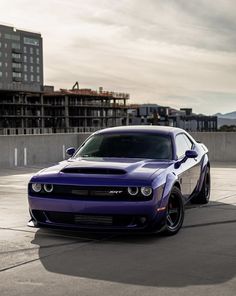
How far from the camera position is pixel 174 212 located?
279 inches

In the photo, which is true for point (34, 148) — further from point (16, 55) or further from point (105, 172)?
point (16, 55)

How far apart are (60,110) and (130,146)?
497 feet

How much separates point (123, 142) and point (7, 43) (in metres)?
186

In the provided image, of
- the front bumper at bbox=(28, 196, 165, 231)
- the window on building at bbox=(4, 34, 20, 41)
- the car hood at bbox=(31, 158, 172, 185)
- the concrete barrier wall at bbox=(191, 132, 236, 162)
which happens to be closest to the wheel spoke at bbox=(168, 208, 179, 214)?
the front bumper at bbox=(28, 196, 165, 231)

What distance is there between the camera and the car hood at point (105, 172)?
641 cm

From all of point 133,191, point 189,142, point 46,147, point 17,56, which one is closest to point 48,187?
point 133,191

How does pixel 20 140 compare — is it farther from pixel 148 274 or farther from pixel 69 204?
pixel 148 274

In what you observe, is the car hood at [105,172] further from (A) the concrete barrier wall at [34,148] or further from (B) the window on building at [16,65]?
(B) the window on building at [16,65]

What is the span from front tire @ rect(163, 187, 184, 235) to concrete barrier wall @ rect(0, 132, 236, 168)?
13.0 meters

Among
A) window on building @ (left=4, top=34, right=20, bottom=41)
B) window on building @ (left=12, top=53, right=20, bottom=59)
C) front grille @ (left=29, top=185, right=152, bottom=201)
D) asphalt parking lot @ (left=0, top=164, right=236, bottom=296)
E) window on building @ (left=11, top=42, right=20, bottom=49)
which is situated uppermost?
window on building @ (left=4, top=34, right=20, bottom=41)

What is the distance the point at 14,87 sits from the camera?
478 feet

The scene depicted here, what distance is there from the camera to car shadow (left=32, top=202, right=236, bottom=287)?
506 cm

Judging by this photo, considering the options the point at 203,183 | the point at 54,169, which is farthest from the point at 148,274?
the point at 203,183

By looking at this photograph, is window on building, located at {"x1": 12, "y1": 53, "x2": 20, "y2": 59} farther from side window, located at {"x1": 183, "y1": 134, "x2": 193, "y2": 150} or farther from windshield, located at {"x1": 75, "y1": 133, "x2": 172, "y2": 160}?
windshield, located at {"x1": 75, "y1": 133, "x2": 172, "y2": 160}
